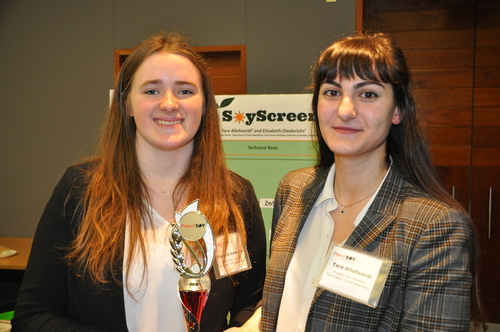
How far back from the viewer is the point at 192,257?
1444mm

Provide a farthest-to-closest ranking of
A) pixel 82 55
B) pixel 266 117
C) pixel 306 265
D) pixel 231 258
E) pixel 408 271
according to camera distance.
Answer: pixel 82 55 < pixel 266 117 < pixel 231 258 < pixel 306 265 < pixel 408 271

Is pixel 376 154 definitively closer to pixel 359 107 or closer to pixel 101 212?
pixel 359 107

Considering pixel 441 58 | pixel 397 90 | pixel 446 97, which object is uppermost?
pixel 441 58

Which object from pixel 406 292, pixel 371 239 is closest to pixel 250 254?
pixel 371 239

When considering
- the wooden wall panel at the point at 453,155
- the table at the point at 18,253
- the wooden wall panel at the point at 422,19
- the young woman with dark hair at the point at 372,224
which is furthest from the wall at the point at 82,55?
the young woman with dark hair at the point at 372,224

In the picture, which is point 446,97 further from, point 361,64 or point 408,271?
point 408,271

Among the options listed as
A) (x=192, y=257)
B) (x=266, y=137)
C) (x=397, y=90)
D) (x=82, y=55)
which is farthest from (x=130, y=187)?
(x=82, y=55)

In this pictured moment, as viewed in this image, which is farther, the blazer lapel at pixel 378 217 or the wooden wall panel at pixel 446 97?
the wooden wall panel at pixel 446 97

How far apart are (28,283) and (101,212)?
0.32m

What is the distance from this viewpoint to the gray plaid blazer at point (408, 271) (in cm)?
120

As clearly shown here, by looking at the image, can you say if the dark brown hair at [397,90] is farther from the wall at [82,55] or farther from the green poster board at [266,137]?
the wall at [82,55]

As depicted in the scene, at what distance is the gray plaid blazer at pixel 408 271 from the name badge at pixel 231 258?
0.16 meters

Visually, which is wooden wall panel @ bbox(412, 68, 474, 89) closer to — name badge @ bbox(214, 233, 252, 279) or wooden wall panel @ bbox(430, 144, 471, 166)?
wooden wall panel @ bbox(430, 144, 471, 166)

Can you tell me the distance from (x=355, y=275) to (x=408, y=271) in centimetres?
15
